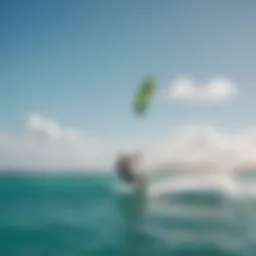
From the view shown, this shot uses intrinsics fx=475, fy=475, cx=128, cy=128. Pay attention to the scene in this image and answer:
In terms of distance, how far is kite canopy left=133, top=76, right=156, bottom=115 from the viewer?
171 cm

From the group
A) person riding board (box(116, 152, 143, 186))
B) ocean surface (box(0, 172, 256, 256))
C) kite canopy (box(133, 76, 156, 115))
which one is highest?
kite canopy (box(133, 76, 156, 115))

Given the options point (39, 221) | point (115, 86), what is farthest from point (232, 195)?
point (39, 221)

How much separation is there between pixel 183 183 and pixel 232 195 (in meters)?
0.18

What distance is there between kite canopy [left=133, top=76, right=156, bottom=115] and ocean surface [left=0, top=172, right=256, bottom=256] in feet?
0.83

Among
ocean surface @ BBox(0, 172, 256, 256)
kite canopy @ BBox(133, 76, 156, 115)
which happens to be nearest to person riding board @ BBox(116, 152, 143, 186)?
ocean surface @ BBox(0, 172, 256, 256)

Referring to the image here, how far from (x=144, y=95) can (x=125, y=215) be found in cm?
43

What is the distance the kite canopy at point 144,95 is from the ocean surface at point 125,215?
25 centimetres

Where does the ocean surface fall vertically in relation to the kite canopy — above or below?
below

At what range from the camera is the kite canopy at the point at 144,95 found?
1.71m

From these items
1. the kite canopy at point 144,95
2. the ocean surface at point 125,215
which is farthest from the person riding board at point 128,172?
the kite canopy at point 144,95

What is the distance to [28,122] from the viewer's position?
174cm

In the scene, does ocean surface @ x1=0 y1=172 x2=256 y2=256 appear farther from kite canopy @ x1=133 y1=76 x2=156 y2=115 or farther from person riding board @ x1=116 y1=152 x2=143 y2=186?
kite canopy @ x1=133 y1=76 x2=156 y2=115

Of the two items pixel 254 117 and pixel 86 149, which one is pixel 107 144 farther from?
pixel 254 117

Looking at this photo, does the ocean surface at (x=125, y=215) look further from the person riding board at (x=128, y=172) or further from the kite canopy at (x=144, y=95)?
the kite canopy at (x=144, y=95)
